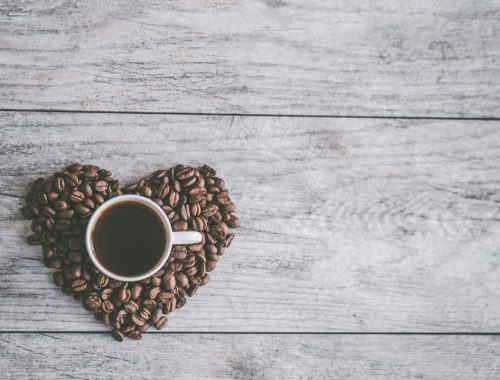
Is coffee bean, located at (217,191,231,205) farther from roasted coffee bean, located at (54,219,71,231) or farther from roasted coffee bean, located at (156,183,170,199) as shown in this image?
roasted coffee bean, located at (54,219,71,231)

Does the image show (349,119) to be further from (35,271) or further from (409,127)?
(35,271)

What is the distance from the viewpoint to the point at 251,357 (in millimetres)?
918

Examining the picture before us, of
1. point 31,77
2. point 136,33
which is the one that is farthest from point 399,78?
point 31,77

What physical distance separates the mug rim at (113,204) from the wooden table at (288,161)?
10 centimetres

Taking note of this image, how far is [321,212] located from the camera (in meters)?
0.93

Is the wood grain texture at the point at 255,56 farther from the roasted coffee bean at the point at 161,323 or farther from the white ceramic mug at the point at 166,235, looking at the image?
the roasted coffee bean at the point at 161,323

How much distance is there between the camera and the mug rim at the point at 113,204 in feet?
2.62

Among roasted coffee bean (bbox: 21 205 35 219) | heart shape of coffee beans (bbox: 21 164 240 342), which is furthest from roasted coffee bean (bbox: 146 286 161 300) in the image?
roasted coffee bean (bbox: 21 205 35 219)

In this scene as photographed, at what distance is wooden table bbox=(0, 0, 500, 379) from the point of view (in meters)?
0.89

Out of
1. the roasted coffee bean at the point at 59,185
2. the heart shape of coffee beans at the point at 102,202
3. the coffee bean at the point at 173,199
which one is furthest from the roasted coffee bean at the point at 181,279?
the roasted coffee bean at the point at 59,185

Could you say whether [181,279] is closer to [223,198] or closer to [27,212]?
[223,198]

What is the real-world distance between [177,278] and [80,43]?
0.39 m

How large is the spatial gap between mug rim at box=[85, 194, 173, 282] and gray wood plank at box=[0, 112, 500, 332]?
0.32ft

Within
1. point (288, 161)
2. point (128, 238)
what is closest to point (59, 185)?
point (128, 238)
